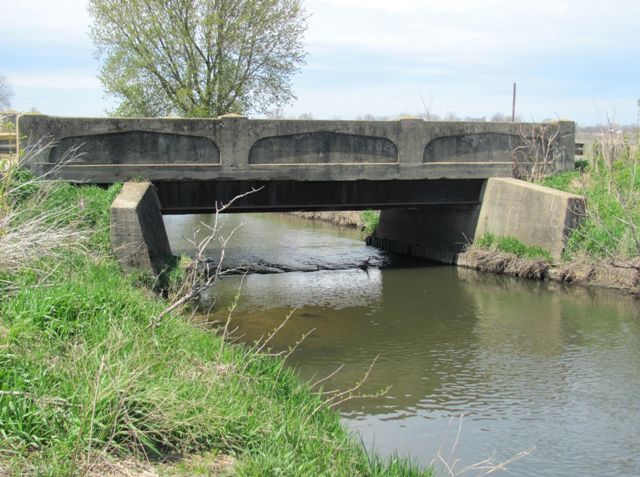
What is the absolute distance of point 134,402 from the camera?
5.61m

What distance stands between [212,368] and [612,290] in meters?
12.8

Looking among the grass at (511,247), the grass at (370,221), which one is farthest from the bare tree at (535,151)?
the grass at (370,221)

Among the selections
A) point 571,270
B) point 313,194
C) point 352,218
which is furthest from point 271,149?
point 352,218

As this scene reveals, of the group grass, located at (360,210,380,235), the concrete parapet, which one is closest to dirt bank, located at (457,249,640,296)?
grass, located at (360,210,380,235)

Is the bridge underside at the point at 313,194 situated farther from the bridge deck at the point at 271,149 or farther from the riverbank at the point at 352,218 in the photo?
the riverbank at the point at 352,218

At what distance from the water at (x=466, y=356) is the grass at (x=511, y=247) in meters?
0.81

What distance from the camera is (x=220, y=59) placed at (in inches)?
1171

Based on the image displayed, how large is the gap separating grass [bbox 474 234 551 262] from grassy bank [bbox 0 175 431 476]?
12061 mm

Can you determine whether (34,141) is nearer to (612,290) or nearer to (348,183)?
(348,183)

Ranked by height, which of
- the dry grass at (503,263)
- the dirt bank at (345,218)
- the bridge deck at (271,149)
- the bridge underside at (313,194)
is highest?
the bridge deck at (271,149)

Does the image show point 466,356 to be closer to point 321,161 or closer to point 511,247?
point 511,247

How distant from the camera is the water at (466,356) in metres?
8.84

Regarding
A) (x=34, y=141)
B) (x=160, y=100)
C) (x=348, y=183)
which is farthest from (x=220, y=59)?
(x=34, y=141)

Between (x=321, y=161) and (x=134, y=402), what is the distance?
14289mm
